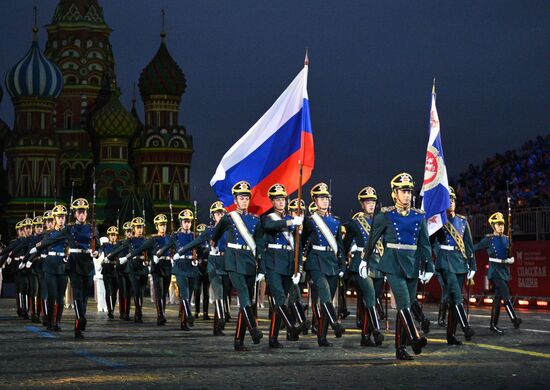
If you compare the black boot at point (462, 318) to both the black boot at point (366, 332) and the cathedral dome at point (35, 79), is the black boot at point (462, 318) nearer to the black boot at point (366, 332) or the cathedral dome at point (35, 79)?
the black boot at point (366, 332)

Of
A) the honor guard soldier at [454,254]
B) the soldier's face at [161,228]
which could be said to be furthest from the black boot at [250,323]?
the soldier's face at [161,228]

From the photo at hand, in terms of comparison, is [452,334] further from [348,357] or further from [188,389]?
[188,389]

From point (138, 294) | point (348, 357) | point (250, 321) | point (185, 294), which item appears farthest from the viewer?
point (138, 294)

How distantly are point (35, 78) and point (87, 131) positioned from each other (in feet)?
23.6

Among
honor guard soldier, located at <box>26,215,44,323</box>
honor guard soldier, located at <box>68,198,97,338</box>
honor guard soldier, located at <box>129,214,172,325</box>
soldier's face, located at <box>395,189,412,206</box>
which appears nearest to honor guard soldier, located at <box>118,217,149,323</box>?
honor guard soldier, located at <box>129,214,172,325</box>

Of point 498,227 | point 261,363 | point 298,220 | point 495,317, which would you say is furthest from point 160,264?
point 261,363

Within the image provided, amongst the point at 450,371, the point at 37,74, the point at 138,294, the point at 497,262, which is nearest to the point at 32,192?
the point at 37,74

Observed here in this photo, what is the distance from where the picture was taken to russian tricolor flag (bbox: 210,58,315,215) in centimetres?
1652

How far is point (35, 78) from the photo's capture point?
84125 millimetres

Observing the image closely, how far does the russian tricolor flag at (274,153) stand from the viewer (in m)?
16.5

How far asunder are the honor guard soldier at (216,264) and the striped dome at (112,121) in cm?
6744

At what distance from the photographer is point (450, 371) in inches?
466

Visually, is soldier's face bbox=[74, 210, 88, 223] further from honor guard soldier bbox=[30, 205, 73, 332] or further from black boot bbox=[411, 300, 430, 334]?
black boot bbox=[411, 300, 430, 334]

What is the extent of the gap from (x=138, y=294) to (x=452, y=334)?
10.2 meters
